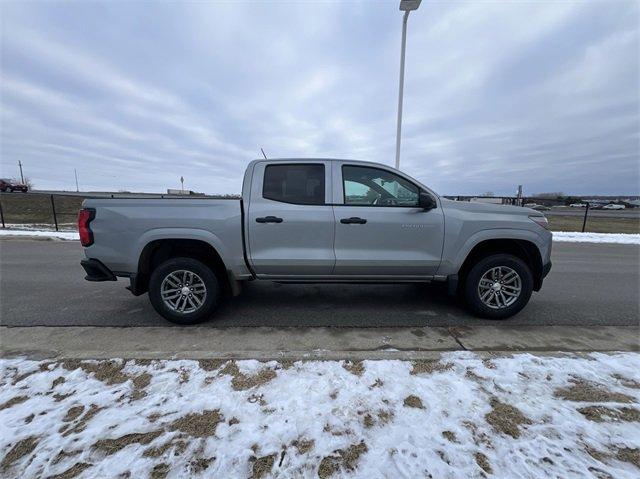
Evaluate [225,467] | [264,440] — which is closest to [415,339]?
[264,440]

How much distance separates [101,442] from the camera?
2.00m

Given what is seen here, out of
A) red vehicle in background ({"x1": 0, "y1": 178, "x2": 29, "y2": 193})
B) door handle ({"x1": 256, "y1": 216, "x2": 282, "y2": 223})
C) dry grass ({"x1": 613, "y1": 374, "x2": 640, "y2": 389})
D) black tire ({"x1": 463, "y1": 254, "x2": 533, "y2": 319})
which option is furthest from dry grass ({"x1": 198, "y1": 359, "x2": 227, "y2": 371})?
red vehicle in background ({"x1": 0, "y1": 178, "x2": 29, "y2": 193})

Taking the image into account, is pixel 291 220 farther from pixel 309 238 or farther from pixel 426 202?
pixel 426 202

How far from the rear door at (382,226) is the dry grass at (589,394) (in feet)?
5.59

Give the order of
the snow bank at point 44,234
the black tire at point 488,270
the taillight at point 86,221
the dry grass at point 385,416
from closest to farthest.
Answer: the dry grass at point 385,416
the taillight at point 86,221
the black tire at point 488,270
the snow bank at point 44,234

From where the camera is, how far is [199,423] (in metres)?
2.15

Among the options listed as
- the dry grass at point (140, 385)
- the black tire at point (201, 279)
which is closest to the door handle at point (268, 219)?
the black tire at point (201, 279)

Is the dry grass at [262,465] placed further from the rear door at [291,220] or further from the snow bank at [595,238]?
the snow bank at [595,238]

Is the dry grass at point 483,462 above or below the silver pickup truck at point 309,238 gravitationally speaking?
below

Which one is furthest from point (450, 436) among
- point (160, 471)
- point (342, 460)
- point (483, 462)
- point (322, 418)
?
point (160, 471)

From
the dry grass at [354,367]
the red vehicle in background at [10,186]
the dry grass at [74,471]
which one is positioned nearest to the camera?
the dry grass at [74,471]

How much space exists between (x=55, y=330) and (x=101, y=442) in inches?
93.3

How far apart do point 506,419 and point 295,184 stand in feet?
9.79

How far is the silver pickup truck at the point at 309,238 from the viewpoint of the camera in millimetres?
3682
